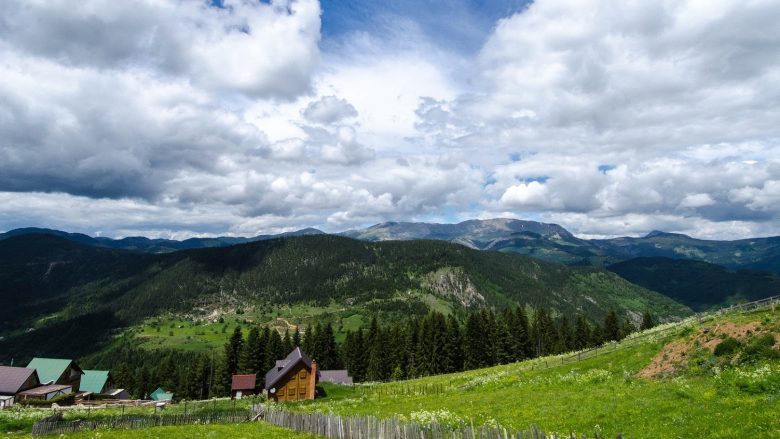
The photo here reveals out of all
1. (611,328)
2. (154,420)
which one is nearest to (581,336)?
(611,328)

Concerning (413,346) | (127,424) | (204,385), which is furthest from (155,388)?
(127,424)

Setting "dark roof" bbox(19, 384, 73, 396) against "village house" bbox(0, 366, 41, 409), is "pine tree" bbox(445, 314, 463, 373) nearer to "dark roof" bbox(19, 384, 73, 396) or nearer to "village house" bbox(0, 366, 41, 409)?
"dark roof" bbox(19, 384, 73, 396)

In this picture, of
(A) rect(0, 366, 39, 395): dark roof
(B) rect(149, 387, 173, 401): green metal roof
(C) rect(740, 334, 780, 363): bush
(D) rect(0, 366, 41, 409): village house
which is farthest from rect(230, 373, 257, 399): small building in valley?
(C) rect(740, 334, 780, 363): bush

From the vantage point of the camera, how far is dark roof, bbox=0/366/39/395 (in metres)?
86.1

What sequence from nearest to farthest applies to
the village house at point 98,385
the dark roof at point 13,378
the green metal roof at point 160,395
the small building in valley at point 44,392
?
the dark roof at point 13,378, the small building in valley at point 44,392, the village house at point 98,385, the green metal roof at point 160,395

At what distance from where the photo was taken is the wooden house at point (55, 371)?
9831 centimetres

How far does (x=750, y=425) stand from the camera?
696 inches

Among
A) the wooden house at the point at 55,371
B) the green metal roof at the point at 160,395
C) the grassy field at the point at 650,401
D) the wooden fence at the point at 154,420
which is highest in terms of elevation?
the grassy field at the point at 650,401

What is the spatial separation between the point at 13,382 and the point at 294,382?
59.5 m

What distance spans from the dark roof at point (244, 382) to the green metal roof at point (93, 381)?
4520 cm

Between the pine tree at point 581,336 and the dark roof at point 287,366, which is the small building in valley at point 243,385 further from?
the pine tree at point 581,336

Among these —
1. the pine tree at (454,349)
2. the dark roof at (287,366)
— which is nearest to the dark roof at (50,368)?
the dark roof at (287,366)

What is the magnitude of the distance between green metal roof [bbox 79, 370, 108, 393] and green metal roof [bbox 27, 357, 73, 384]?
35.6 ft

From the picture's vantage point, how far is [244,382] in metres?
93.4
